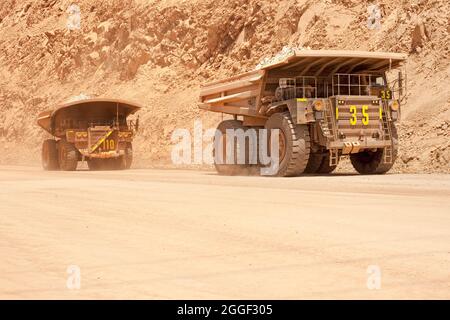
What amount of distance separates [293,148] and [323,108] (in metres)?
1.10

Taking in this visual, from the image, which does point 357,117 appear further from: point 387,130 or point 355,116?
point 387,130

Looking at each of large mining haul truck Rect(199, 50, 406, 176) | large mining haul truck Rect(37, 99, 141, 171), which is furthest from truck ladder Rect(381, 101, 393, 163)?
large mining haul truck Rect(37, 99, 141, 171)

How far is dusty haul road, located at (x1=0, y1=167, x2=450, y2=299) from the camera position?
478 cm

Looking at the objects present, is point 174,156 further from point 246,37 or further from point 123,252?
point 123,252

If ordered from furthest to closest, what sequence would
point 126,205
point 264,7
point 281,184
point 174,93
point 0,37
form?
point 0,37, point 174,93, point 264,7, point 281,184, point 126,205

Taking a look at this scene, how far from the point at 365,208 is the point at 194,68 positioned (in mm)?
21550

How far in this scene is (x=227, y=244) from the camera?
643 centimetres

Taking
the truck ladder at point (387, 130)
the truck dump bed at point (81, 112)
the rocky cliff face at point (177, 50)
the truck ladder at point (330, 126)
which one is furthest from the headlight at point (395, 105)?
the truck dump bed at point (81, 112)

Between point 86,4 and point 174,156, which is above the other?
point 86,4

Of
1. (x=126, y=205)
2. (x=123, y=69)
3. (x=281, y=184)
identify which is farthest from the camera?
(x=123, y=69)
